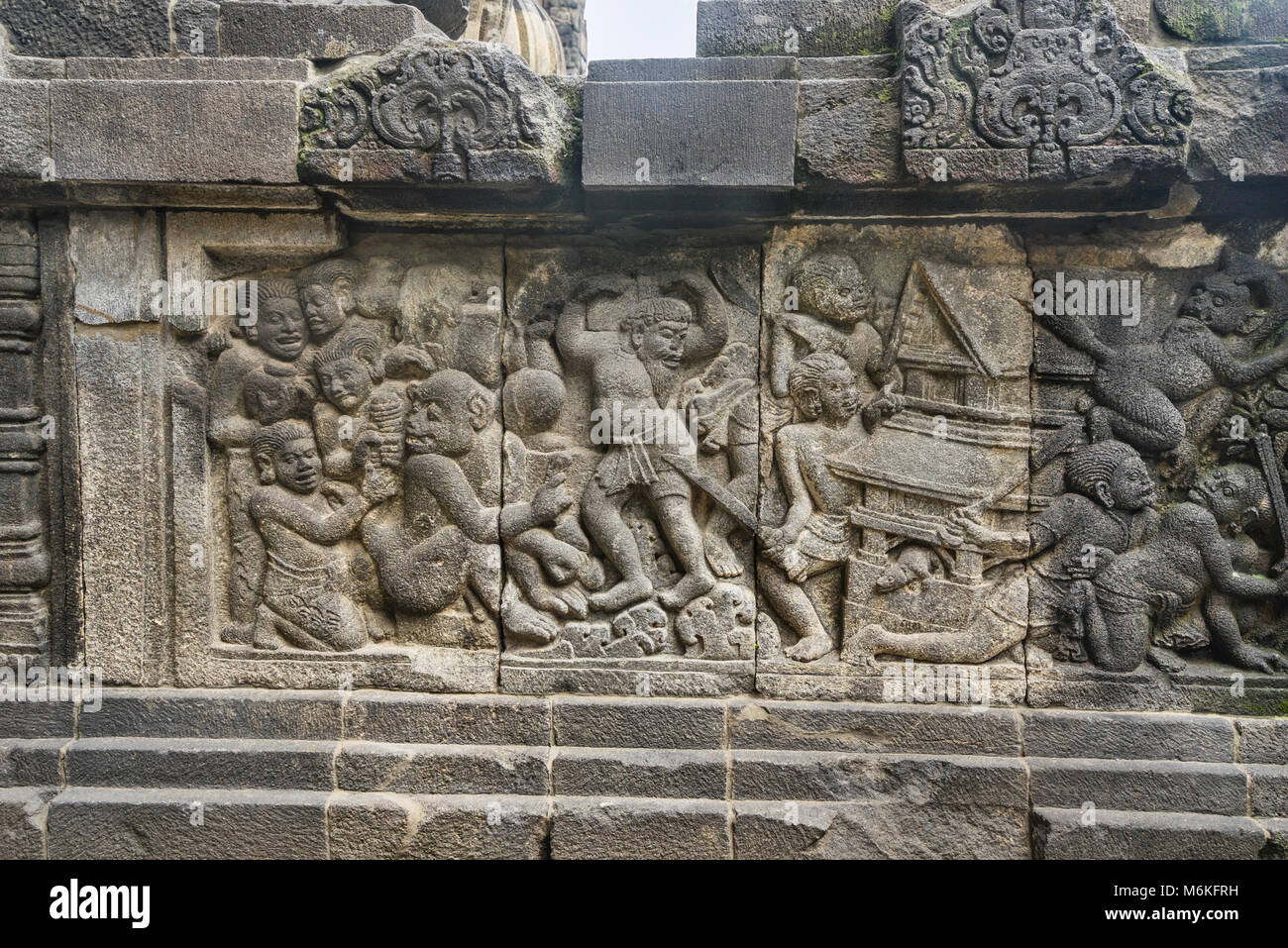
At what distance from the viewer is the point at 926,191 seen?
150 inches

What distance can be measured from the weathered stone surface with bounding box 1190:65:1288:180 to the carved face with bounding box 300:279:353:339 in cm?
346

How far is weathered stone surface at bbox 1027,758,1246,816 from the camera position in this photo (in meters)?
4.02

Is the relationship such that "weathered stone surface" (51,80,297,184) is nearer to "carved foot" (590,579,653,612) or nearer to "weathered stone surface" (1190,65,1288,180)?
"carved foot" (590,579,653,612)

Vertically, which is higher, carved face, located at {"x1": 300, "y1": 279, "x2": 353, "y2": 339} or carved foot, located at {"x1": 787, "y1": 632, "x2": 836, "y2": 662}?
carved face, located at {"x1": 300, "y1": 279, "x2": 353, "y2": 339}

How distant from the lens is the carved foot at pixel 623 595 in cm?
421

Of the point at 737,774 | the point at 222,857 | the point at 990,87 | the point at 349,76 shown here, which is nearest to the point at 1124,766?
the point at 737,774

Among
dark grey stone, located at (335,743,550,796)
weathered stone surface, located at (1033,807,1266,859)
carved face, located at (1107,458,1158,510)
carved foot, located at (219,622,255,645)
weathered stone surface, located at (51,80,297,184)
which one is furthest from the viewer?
carved foot, located at (219,622,255,645)

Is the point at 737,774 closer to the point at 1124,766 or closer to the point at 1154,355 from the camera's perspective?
the point at 1124,766

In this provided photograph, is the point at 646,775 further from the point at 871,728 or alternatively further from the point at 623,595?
the point at 871,728

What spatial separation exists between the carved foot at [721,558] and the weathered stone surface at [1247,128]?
236 cm

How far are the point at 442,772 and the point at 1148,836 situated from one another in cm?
290

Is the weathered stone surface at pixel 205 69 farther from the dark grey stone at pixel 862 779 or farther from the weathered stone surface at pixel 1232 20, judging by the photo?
the weathered stone surface at pixel 1232 20

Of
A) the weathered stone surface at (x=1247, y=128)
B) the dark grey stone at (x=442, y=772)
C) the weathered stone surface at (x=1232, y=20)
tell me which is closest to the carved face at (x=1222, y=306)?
the weathered stone surface at (x=1247, y=128)

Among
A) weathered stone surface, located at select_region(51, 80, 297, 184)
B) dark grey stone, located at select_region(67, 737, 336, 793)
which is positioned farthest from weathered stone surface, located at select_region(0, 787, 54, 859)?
weathered stone surface, located at select_region(51, 80, 297, 184)
